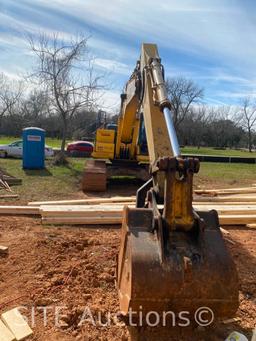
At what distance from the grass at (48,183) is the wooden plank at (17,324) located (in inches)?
255

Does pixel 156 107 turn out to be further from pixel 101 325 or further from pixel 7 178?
pixel 7 178

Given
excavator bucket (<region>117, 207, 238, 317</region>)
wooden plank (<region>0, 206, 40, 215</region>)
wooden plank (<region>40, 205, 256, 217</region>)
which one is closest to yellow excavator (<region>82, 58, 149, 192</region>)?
wooden plank (<region>0, 206, 40, 215</region>)

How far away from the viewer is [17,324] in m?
3.92

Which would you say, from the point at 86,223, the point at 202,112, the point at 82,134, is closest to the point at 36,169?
the point at 86,223

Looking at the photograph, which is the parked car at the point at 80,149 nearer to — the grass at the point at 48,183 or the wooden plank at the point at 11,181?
the grass at the point at 48,183

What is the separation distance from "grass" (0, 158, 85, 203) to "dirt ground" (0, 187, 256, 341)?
12.4 feet

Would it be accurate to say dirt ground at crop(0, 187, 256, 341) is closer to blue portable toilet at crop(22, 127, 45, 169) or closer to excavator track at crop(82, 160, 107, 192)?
excavator track at crop(82, 160, 107, 192)

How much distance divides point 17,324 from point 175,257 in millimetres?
1708

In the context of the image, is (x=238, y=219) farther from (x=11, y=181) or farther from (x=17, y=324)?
(x=11, y=181)

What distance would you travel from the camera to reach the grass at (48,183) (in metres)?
11.3

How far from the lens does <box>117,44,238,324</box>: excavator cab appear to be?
138 inches

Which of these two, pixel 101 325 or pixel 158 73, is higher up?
pixel 158 73

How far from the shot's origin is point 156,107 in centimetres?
564

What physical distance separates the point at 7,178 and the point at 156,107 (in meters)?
8.63
